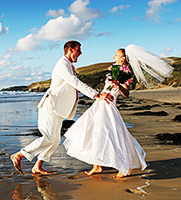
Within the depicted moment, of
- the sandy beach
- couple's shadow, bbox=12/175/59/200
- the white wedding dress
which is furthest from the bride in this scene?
couple's shadow, bbox=12/175/59/200

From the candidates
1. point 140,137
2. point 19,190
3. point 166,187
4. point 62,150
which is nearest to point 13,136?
point 62,150

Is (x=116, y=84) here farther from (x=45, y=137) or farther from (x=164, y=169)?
(x=164, y=169)

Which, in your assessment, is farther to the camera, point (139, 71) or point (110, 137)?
point (139, 71)

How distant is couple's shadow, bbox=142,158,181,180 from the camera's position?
4535 millimetres

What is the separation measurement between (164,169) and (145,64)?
1.90 meters

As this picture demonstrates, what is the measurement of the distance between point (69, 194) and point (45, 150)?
3.98ft

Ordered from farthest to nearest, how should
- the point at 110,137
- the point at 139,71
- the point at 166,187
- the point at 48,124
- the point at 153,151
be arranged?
1. the point at 153,151
2. the point at 139,71
3. the point at 48,124
4. the point at 110,137
5. the point at 166,187

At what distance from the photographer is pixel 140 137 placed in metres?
7.90

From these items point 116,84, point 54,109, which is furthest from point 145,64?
point 54,109

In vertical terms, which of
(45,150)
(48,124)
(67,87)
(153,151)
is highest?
(67,87)

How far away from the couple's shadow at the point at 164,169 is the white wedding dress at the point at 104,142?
0.23 m

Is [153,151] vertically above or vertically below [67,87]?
below

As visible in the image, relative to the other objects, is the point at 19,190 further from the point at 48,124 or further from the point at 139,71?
the point at 139,71

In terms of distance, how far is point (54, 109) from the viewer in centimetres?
474
